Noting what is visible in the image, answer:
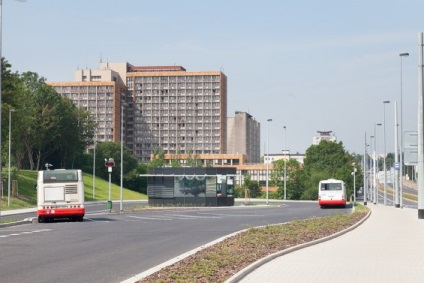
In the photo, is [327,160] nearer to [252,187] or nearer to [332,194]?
[252,187]

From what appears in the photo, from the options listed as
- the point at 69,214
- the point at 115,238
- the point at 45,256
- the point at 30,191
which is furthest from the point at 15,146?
the point at 45,256

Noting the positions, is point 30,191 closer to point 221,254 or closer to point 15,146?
point 15,146

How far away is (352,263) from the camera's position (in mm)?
15641

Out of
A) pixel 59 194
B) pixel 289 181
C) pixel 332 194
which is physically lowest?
pixel 332 194

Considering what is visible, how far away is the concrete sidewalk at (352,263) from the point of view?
1312 centimetres

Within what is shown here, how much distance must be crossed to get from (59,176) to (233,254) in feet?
77.3

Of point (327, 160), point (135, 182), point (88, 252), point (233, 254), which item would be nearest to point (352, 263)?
point (233, 254)

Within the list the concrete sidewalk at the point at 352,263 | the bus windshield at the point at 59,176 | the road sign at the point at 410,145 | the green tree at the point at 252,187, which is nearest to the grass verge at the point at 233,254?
the concrete sidewalk at the point at 352,263

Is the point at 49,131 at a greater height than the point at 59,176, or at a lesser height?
greater

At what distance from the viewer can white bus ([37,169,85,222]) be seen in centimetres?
3850

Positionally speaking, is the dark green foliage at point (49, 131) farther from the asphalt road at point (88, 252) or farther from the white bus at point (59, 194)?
the asphalt road at point (88, 252)

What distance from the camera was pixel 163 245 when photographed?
2211 cm

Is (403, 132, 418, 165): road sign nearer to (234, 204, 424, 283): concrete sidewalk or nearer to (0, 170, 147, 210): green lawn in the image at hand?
(234, 204, 424, 283): concrete sidewalk

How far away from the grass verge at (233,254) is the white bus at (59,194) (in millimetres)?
15386
